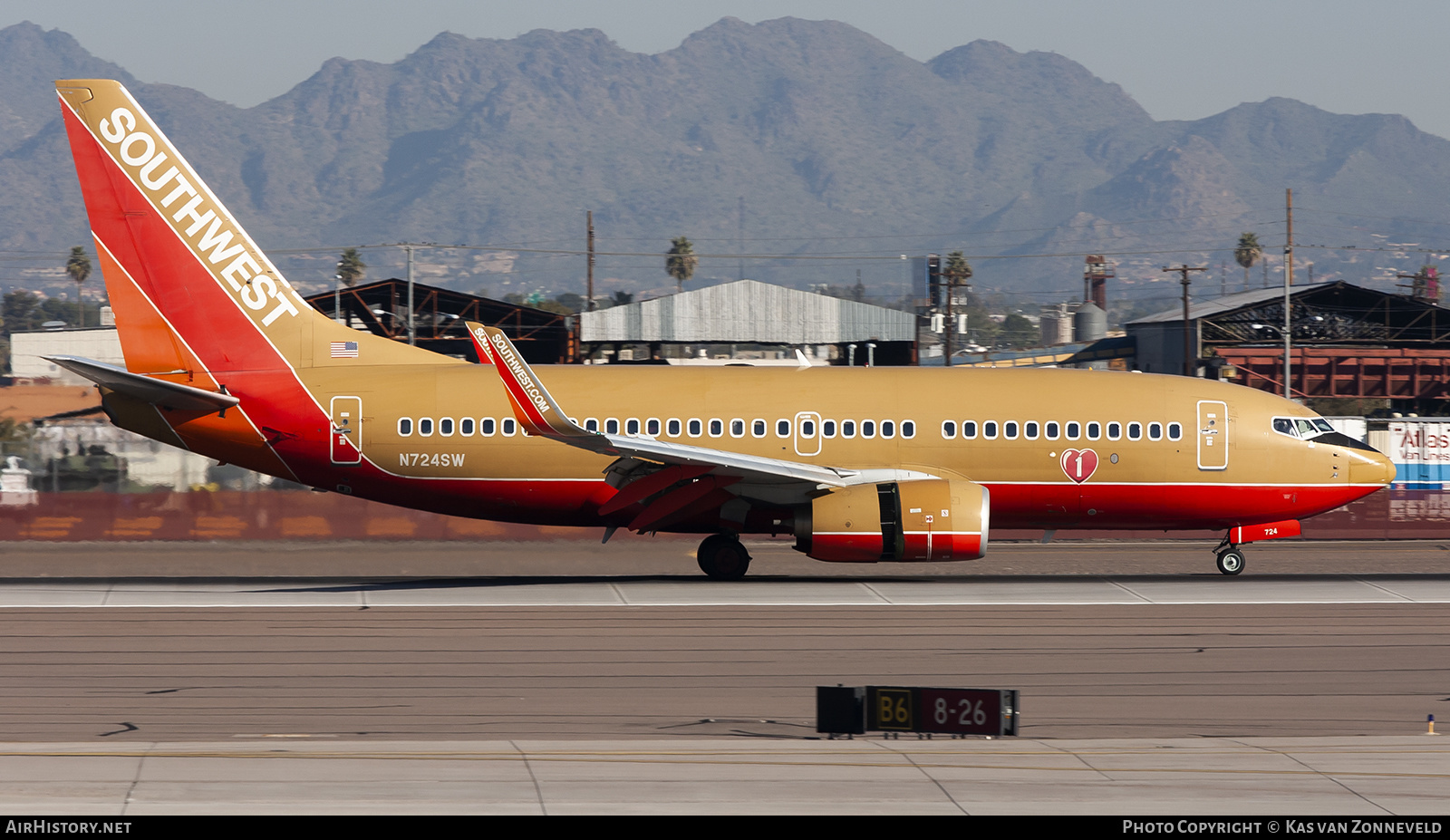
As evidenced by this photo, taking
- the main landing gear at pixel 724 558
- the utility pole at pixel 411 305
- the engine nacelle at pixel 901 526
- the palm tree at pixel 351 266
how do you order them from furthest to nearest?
the palm tree at pixel 351 266
the utility pole at pixel 411 305
the main landing gear at pixel 724 558
the engine nacelle at pixel 901 526

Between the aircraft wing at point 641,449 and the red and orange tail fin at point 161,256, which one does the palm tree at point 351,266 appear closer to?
the red and orange tail fin at point 161,256

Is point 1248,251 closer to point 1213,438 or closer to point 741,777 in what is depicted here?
point 1213,438

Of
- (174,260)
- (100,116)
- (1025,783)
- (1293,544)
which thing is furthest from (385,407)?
(1293,544)

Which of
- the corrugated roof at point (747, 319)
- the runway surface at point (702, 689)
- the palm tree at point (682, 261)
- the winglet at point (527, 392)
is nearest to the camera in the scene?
the runway surface at point (702, 689)

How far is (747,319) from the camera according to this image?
199 ft

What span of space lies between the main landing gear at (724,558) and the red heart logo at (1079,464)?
6.26 metres

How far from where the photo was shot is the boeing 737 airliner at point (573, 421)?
25688mm

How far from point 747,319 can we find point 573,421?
35754mm

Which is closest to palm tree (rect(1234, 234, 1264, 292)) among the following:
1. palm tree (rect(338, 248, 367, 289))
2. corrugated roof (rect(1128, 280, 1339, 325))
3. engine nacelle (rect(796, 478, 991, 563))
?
corrugated roof (rect(1128, 280, 1339, 325))

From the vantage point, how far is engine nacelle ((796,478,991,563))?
2391 cm

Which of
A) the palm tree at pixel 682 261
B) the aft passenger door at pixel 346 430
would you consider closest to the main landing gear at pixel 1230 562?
the aft passenger door at pixel 346 430

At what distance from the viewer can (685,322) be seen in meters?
58.8

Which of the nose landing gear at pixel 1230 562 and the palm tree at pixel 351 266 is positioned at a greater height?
the palm tree at pixel 351 266

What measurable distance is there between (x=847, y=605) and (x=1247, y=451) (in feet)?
30.3
